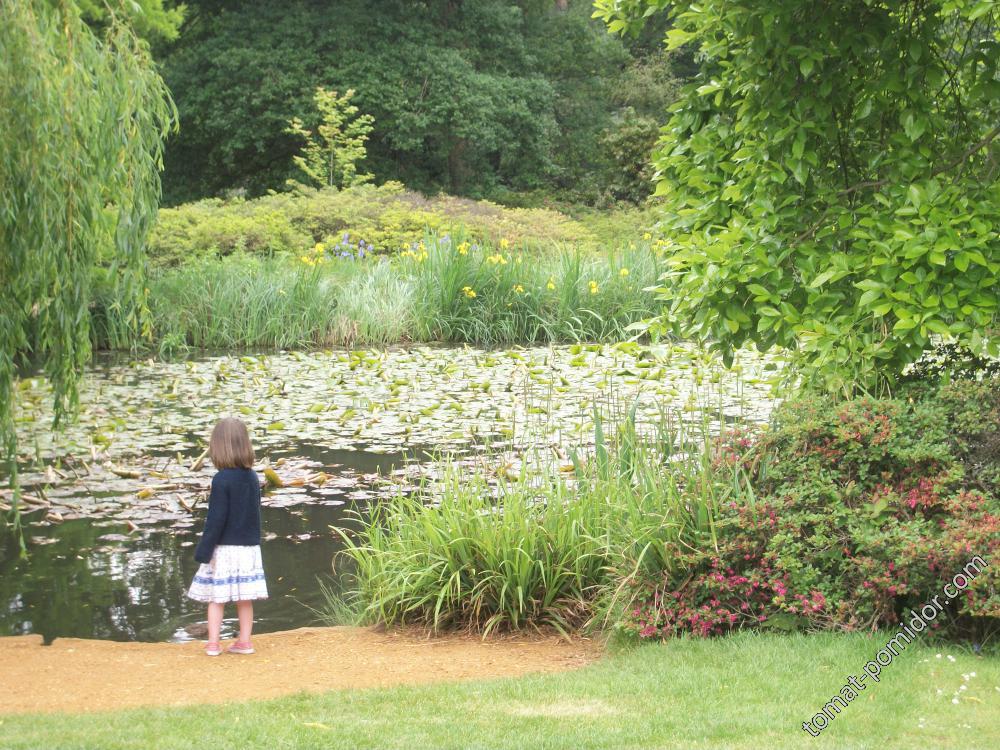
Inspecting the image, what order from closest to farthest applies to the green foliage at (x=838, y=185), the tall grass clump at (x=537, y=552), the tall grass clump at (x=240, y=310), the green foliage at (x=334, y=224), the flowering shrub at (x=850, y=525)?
the flowering shrub at (x=850, y=525)
the green foliage at (x=838, y=185)
the tall grass clump at (x=537, y=552)
the tall grass clump at (x=240, y=310)
the green foliage at (x=334, y=224)

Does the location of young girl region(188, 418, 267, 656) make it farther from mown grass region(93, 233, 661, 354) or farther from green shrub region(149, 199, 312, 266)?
green shrub region(149, 199, 312, 266)

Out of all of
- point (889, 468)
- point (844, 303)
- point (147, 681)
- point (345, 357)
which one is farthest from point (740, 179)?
point (345, 357)

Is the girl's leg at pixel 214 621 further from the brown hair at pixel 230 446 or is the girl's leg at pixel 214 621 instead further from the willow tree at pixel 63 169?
the willow tree at pixel 63 169

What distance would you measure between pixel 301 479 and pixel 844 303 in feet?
15.4

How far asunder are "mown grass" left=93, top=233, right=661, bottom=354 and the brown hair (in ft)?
34.0

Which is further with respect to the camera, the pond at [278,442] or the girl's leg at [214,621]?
the pond at [278,442]

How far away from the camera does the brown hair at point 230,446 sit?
559cm

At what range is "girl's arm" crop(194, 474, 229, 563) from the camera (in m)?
5.56

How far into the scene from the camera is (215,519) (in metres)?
5.57

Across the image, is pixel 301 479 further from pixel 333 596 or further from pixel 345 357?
pixel 345 357

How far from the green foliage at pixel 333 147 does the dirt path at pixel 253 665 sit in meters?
19.7

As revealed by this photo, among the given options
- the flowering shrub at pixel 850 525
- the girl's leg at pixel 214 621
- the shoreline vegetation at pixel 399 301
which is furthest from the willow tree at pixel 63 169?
the shoreline vegetation at pixel 399 301

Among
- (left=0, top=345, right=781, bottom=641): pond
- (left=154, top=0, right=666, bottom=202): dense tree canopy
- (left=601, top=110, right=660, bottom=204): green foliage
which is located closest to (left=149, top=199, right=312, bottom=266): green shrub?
(left=0, top=345, right=781, bottom=641): pond

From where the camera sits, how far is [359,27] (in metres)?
30.8
